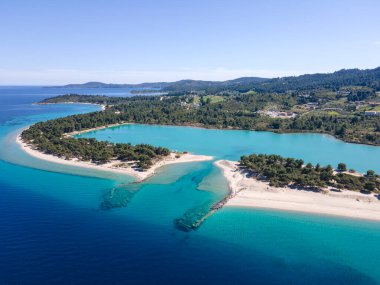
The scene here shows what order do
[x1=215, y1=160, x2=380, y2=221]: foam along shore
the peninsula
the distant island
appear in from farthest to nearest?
1. the distant island
2. the peninsula
3. [x1=215, y1=160, x2=380, y2=221]: foam along shore

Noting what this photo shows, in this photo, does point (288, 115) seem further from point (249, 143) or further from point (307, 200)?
point (307, 200)

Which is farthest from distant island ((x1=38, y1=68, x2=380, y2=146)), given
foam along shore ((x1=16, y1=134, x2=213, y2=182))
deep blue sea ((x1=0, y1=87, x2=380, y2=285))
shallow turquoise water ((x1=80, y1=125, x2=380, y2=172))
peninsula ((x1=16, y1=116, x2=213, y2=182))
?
deep blue sea ((x1=0, y1=87, x2=380, y2=285))

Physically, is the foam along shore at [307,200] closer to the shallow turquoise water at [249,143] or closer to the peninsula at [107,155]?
the shallow turquoise water at [249,143]

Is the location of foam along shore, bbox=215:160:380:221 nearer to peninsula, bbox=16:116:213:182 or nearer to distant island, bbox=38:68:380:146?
peninsula, bbox=16:116:213:182

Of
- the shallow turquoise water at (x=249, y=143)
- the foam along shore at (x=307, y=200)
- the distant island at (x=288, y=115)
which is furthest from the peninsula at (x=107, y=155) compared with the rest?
the distant island at (x=288, y=115)

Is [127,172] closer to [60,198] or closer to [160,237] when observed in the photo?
[60,198]

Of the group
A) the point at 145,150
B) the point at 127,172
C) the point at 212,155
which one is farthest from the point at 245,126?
the point at 127,172
